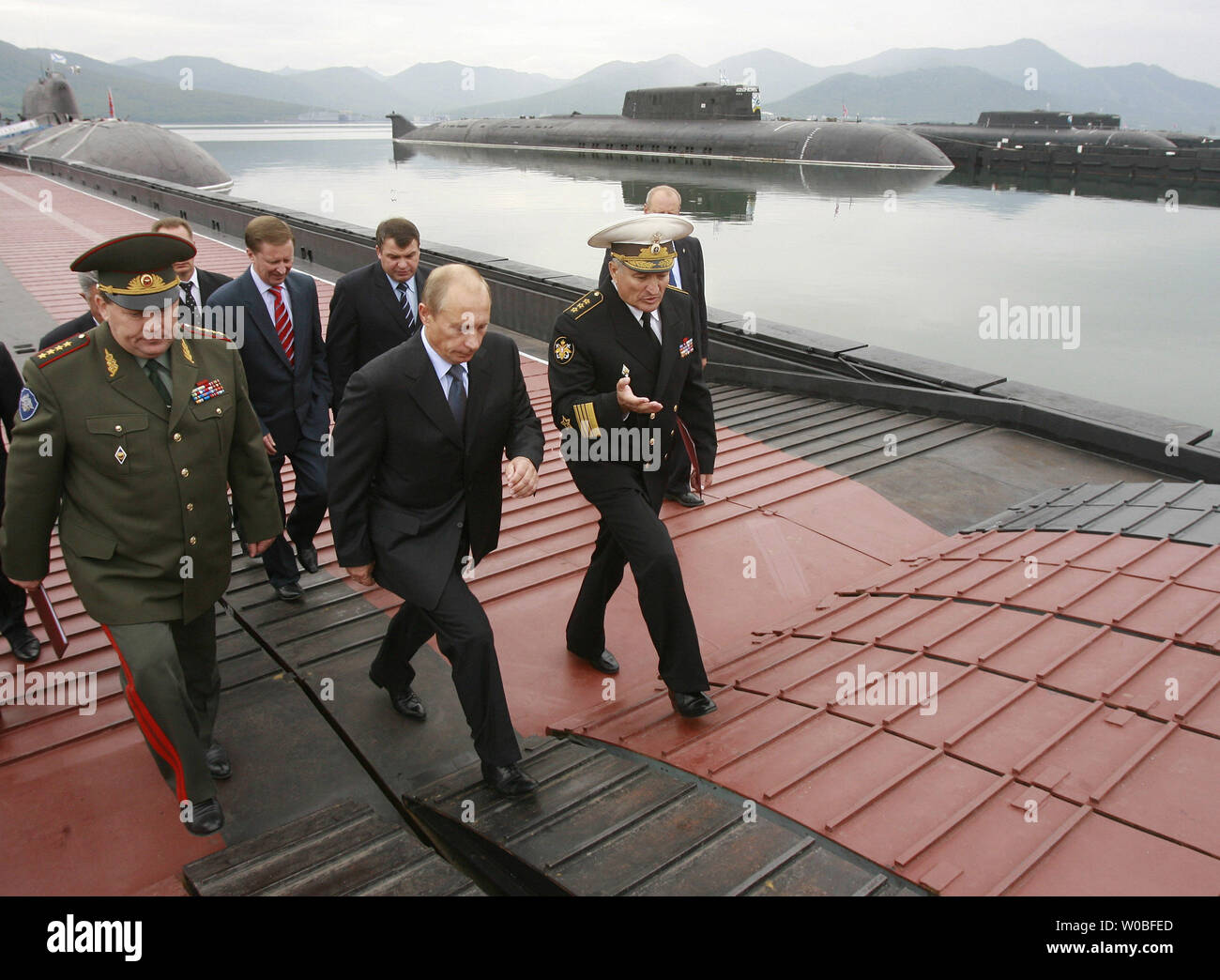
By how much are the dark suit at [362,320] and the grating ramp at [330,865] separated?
2926mm

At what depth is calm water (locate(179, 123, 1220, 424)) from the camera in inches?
663

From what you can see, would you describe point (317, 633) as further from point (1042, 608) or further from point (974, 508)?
point (974, 508)

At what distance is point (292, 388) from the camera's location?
497 centimetres

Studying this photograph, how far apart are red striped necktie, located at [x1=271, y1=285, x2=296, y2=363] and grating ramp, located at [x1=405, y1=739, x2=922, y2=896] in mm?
2703

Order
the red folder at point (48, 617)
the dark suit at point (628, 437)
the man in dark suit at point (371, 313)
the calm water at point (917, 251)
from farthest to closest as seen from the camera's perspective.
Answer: the calm water at point (917, 251)
the man in dark suit at point (371, 313)
the dark suit at point (628, 437)
the red folder at point (48, 617)

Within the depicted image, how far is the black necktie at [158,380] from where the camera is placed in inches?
128

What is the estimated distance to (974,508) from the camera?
6629 millimetres

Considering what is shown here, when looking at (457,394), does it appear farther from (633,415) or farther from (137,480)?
(137,480)

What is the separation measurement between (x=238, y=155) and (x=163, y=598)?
85747 mm

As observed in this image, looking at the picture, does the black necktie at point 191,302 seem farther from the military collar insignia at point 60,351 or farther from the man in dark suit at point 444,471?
the man in dark suit at point 444,471

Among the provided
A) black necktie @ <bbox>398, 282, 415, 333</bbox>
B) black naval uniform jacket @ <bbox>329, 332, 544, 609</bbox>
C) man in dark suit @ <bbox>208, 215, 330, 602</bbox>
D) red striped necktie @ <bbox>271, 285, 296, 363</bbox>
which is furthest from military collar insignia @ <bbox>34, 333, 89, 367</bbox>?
black necktie @ <bbox>398, 282, 415, 333</bbox>

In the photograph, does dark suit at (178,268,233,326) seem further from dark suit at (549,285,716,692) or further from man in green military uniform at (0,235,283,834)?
dark suit at (549,285,716,692)

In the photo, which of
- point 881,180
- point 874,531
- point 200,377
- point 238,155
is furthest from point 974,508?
point 238,155

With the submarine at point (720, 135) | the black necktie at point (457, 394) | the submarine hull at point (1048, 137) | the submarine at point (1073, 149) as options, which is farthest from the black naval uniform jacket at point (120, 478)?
the submarine hull at point (1048, 137)
